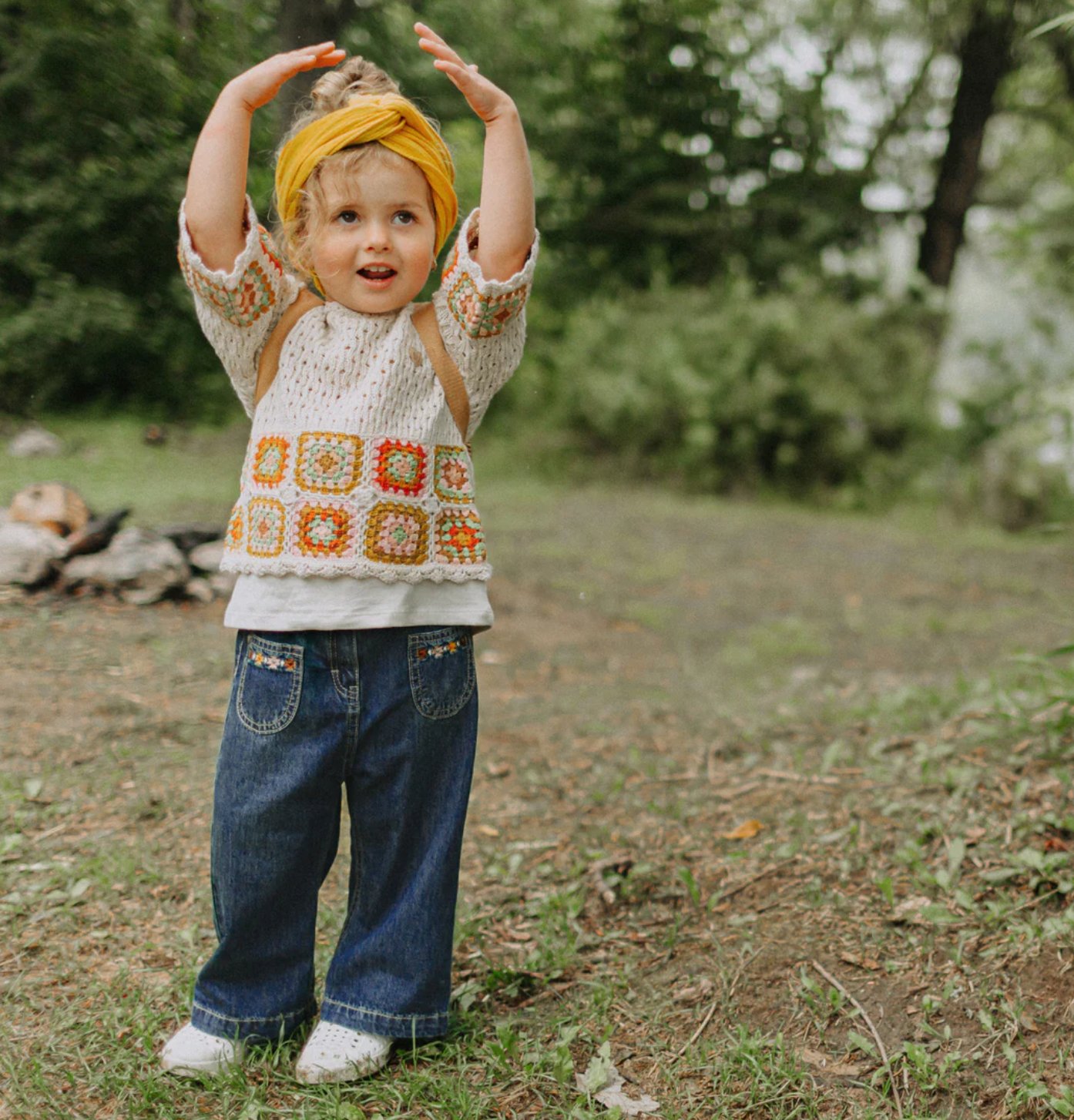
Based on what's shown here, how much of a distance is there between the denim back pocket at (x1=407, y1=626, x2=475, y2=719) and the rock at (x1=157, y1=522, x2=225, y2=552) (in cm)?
281

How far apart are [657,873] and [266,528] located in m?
1.49

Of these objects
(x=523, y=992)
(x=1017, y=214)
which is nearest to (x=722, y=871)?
(x=523, y=992)

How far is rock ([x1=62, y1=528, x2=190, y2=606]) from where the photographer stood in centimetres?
416

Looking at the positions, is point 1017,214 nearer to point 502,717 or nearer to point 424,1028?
point 502,717

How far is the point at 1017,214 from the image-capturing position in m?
12.4

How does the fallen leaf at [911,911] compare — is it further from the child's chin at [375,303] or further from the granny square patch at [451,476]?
the child's chin at [375,303]

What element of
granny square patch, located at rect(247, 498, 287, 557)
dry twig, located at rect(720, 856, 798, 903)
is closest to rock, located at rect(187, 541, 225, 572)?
dry twig, located at rect(720, 856, 798, 903)

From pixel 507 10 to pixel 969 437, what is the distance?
5.51 metres

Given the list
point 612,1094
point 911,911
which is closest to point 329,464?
point 612,1094

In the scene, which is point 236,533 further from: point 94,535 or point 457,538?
point 94,535

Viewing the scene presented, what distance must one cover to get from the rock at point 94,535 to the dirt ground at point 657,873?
0.24 metres

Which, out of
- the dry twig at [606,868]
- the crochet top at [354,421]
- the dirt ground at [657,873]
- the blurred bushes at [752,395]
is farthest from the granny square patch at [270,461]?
the blurred bushes at [752,395]

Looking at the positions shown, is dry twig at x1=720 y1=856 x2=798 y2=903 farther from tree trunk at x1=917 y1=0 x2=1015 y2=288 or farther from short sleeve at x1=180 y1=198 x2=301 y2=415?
tree trunk at x1=917 y1=0 x2=1015 y2=288

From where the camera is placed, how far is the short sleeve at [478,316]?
1.81 meters
